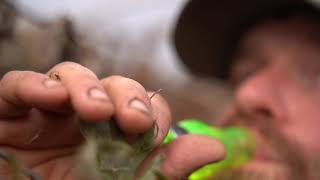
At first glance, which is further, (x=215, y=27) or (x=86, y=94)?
(x=215, y=27)

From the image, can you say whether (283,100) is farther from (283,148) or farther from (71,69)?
(71,69)

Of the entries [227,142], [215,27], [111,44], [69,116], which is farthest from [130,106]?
[215,27]

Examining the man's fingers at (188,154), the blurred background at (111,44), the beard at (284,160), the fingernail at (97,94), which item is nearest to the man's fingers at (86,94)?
the fingernail at (97,94)

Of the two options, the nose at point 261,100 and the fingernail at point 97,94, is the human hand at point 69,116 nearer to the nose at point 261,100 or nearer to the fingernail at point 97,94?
the fingernail at point 97,94

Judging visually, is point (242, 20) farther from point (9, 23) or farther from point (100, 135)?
point (100, 135)

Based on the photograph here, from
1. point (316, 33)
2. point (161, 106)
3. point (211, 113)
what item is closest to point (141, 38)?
point (211, 113)

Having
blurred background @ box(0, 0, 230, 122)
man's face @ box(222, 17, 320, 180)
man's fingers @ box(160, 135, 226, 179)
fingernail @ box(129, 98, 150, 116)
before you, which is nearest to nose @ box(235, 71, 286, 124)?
man's face @ box(222, 17, 320, 180)
